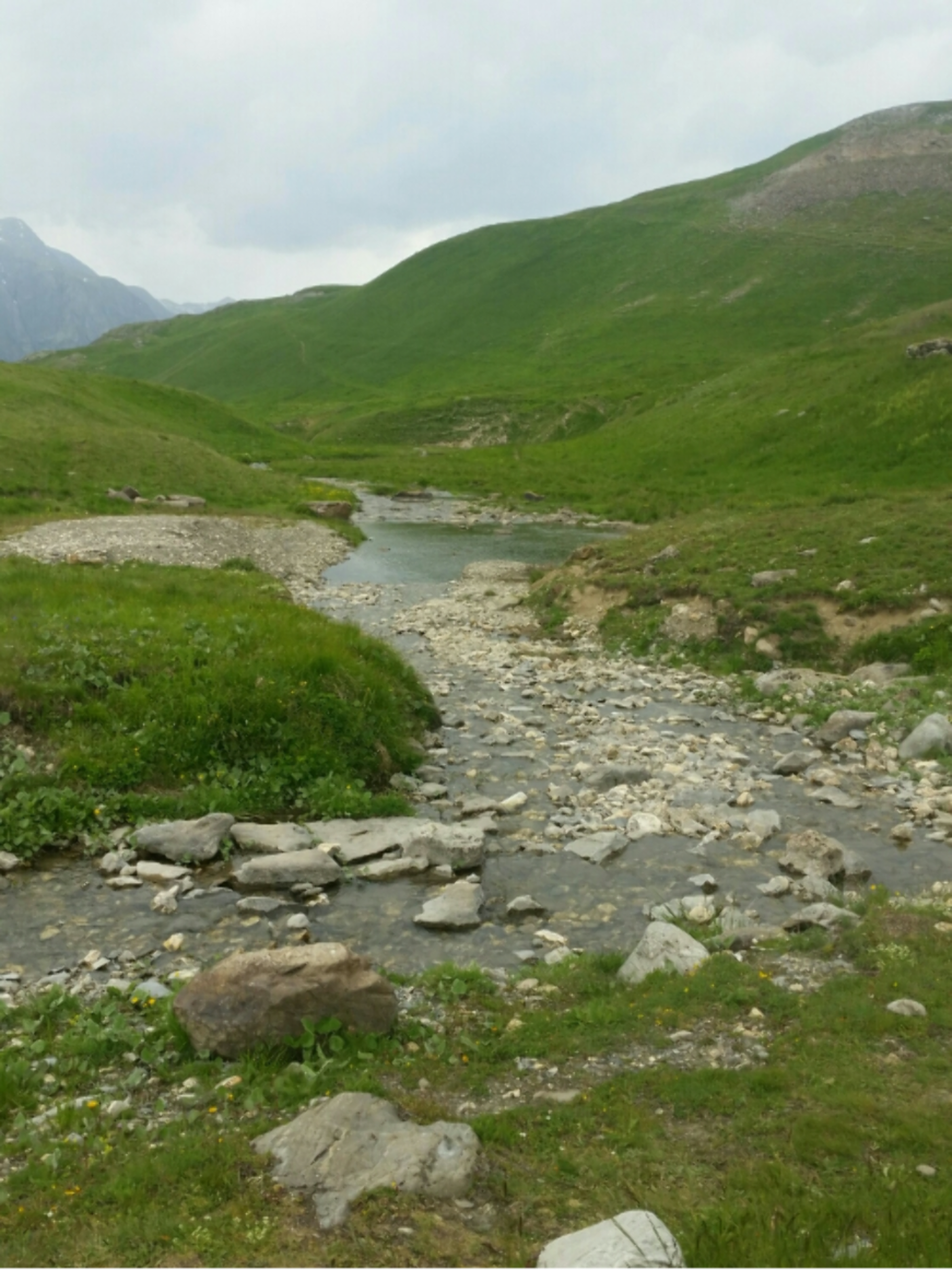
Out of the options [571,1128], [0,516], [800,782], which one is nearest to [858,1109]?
[571,1128]

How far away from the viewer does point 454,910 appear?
1149 centimetres

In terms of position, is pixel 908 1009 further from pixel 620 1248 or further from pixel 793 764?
pixel 793 764

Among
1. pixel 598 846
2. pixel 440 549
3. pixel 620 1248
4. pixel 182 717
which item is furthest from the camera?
pixel 440 549

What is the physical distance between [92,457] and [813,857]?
5855 centimetres

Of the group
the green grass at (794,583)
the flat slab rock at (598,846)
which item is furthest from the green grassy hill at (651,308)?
the flat slab rock at (598,846)

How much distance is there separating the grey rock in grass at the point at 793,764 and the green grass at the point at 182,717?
740 cm

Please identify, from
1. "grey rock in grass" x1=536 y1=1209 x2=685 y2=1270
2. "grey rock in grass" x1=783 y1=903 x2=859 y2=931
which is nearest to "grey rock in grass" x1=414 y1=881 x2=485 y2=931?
"grey rock in grass" x1=783 y1=903 x2=859 y2=931

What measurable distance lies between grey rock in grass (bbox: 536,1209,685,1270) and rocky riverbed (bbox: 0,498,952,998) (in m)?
4.53

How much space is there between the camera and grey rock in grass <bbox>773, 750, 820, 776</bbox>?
16.8 meters

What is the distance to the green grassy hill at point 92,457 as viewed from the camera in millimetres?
51031

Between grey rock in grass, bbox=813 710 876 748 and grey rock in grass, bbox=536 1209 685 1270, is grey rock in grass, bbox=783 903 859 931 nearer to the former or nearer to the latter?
grey rock in grass, bbox=536 1209 685 1270

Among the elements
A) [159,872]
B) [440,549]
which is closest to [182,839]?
[159,872]

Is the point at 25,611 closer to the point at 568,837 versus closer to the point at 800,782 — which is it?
the point at 568,837

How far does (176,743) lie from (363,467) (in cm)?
7583
